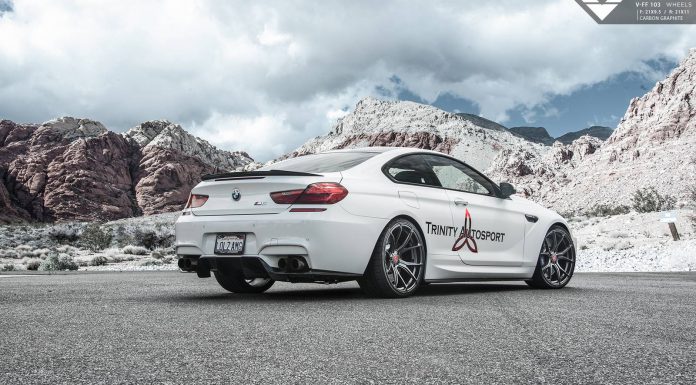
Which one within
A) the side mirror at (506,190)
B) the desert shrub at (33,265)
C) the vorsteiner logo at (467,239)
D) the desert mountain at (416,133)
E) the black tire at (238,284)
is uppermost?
the desert mountain at (416,133)

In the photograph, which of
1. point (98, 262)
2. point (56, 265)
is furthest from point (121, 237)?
point (56, 265)

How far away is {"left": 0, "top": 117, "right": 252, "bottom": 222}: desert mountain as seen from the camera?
118375mm

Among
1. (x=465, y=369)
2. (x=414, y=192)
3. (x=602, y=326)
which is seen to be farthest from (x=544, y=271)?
(x=465, y=369)

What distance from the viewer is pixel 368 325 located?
472 centimetres

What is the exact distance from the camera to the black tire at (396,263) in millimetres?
6484

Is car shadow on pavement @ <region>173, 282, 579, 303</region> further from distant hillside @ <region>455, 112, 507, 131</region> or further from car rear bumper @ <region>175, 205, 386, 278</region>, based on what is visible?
distant hillside @ <region>455, 112, 507, 131</region>

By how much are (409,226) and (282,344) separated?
3.07 m

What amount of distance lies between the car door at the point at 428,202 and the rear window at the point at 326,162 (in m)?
0.34

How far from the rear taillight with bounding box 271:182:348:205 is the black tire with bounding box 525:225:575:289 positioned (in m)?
3.37

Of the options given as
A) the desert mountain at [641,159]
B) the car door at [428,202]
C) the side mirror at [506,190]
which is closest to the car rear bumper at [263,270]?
the car door at [428,202]

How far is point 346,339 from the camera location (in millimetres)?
4117

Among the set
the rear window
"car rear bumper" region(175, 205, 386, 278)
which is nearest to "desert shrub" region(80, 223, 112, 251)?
A: the rear window

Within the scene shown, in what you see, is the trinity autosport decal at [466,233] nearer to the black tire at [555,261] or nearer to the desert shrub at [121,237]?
the black tire at [555,261]

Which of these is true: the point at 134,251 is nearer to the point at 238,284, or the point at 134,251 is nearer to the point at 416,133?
the point at 238,284
